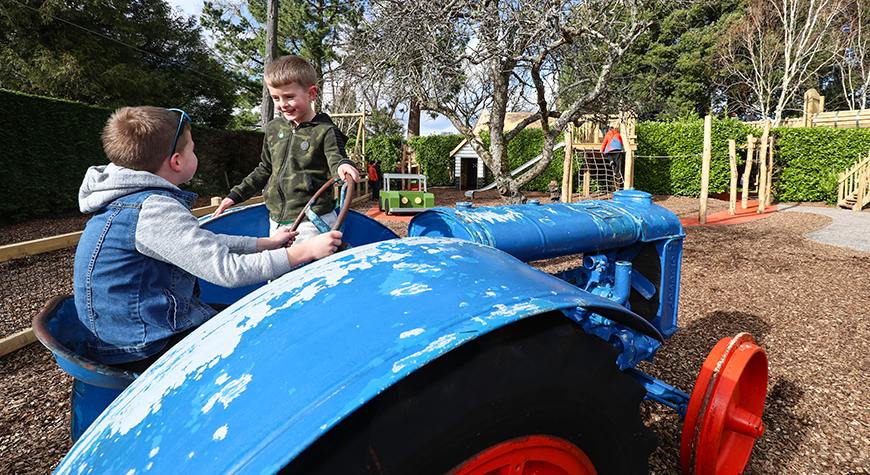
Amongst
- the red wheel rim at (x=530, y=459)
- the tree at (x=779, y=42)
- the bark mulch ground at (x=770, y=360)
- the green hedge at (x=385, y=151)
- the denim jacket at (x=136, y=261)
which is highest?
the tree at (x=779, y=42)

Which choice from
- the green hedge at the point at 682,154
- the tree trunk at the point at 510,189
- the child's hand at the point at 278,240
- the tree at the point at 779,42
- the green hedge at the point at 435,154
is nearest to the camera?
the child's hand at the point at 278,240

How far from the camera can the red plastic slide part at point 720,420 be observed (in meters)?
1.56

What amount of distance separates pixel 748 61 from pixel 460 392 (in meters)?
32.0

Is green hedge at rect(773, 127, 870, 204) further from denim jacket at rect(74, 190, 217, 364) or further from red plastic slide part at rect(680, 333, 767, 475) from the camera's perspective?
denim jacket at rect(74, 190, 217, 364)

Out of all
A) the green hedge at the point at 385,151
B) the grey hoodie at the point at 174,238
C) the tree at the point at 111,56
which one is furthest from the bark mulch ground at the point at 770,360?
the green hedge at the point at 385,151

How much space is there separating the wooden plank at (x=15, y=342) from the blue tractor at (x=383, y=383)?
280 cm

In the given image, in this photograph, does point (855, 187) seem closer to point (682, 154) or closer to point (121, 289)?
point (682, 154)

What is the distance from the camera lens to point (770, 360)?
3.07m

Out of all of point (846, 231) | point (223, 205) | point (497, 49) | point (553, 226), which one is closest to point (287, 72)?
point (223, 205)

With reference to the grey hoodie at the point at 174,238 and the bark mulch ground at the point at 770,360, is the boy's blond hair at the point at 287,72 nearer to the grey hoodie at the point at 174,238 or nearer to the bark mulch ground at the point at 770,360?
the grey hoodie at the point at 174,238

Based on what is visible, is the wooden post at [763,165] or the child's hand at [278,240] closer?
the child's hand at [278,240]

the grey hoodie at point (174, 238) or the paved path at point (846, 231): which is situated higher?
the grey hoodie at point (174, 238)

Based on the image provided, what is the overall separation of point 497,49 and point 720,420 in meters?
6.37

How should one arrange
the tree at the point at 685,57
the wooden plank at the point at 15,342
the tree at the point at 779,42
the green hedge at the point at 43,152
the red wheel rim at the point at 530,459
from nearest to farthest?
the red wheel rim at the point at 530,459
the wooden plank at the point at 15,342
the green hedge at the point at 43,152
the tree at the point at 779,42
the tree at the point at 685,57
